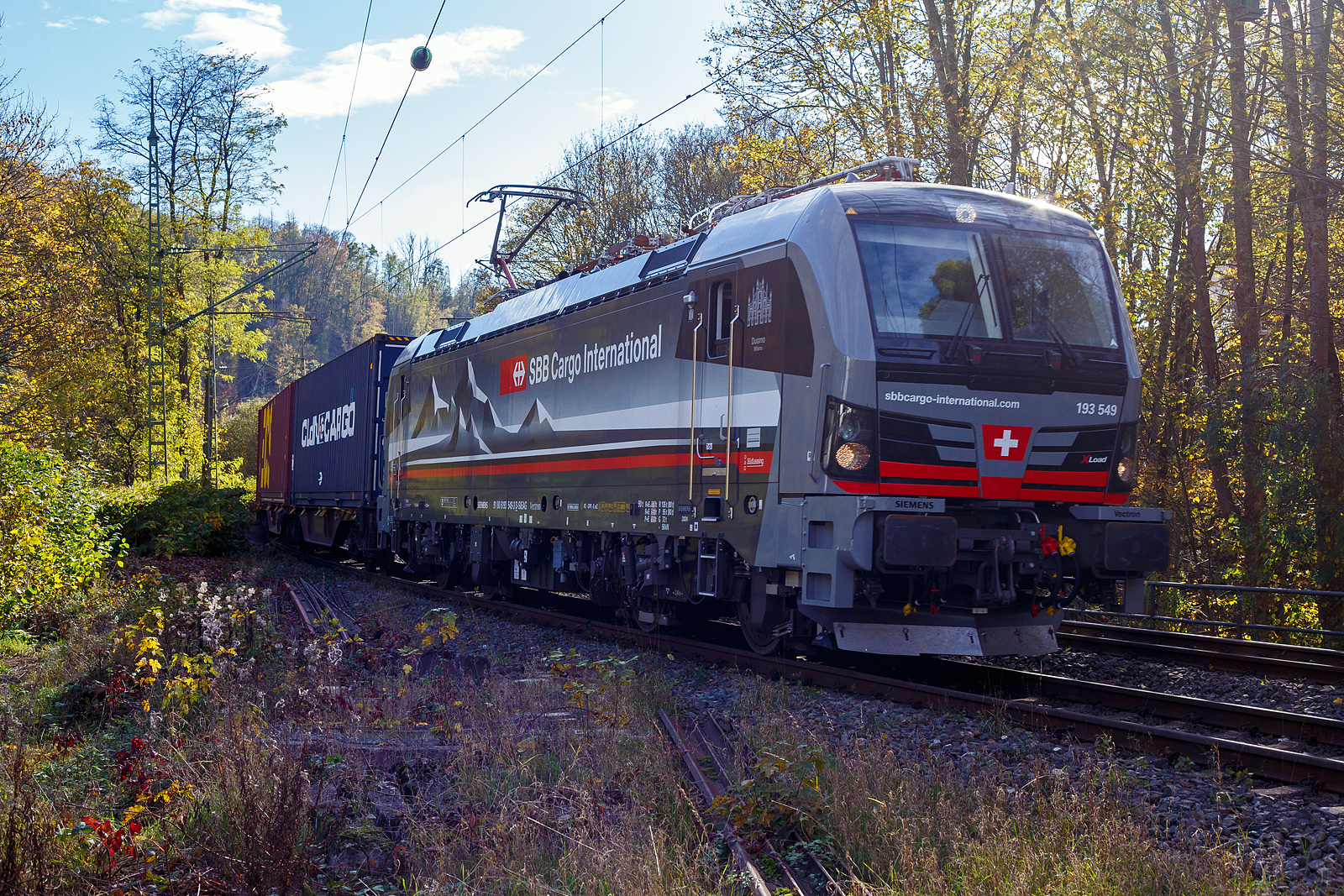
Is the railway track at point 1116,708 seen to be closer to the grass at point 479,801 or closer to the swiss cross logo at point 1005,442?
the grass at point 479,801

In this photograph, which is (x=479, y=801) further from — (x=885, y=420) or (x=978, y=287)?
(x=978, y=287)

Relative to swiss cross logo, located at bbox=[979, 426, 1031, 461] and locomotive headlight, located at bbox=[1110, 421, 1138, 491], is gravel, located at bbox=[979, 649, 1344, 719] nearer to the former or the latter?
locomotive headlight, located at bbox=[1110, 421, 1138, 491]

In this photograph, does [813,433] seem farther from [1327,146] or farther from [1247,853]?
[1327,146]

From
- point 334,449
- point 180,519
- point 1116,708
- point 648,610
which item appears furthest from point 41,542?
point 1116,708

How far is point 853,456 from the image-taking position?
303 inches

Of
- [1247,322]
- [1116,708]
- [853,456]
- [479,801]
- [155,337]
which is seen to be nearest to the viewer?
[479,801]

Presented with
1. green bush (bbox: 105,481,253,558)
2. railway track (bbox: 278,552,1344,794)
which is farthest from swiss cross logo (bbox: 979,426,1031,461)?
green bush (bbox: 105,481,253,558)

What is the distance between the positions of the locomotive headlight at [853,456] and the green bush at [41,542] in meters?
8.96

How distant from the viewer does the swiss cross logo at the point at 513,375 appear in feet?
42.7

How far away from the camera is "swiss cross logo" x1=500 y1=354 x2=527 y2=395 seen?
513 inches

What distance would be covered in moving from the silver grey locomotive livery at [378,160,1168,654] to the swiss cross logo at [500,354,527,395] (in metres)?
3.09

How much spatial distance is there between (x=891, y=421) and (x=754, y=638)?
9.70 feet

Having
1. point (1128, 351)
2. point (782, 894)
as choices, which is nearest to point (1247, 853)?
point (782, 894)

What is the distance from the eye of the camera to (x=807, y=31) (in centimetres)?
1858
